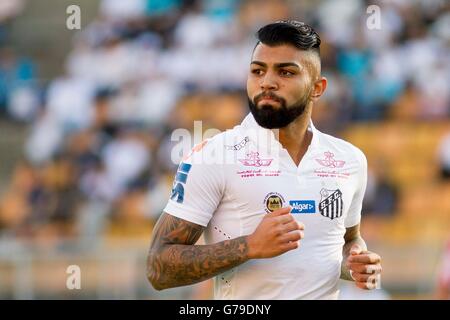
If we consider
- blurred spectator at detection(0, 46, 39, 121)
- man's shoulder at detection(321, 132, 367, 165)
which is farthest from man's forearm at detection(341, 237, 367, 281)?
blurred spectator at detection(0, 46, 39, 121)

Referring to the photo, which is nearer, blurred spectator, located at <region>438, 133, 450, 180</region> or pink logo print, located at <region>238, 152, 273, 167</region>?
pink logo print, located at <region>238, 152, 273, 167</region>

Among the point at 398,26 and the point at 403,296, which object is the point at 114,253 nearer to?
the point at 403,296

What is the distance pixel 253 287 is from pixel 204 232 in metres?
0.33

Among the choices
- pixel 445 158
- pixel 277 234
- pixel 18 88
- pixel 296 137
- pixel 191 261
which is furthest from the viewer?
pixel 18 88

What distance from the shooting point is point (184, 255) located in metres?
4.24

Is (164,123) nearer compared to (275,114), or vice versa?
(275,114)

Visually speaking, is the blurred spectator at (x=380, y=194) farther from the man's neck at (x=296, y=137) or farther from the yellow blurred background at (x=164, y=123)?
the man's neck at (x=296, y=137)

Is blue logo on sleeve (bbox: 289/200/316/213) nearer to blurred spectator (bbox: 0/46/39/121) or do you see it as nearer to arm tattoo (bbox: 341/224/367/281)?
arm tattoo (bbox: 341/224/367/281)

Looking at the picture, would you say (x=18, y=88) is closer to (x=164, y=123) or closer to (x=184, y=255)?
(x=164, y=123)

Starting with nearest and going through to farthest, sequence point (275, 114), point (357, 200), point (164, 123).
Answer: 1. point (275, 114)
2. point (357, 200)
3. point (164, 123)

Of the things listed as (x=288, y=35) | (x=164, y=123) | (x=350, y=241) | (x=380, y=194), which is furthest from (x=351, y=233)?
(x=164, y=123)

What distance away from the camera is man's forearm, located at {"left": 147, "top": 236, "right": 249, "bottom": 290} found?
4.18 meters

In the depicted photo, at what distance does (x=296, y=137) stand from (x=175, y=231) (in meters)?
0.73
